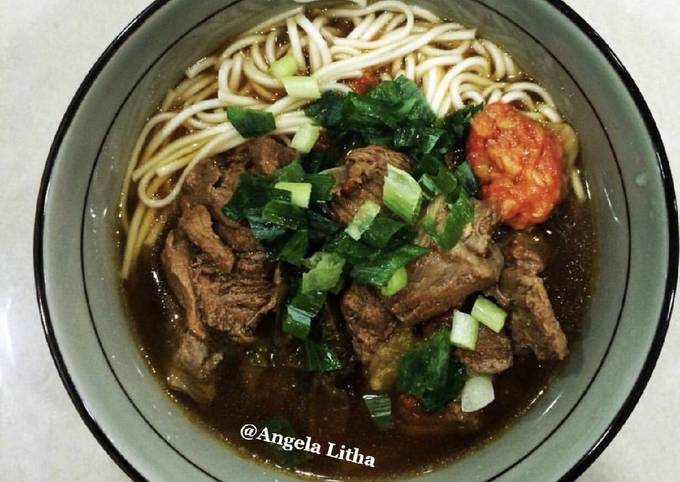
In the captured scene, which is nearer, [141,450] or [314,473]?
[141,450]

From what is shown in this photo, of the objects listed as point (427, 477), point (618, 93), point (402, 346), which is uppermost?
point (618, 93)

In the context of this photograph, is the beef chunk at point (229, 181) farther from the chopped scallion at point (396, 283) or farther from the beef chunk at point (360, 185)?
the chopped scallion at point (396, 283)

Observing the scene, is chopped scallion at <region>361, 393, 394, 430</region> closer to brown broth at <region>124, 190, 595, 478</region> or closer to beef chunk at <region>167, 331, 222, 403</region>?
brown broth at <region>124, 190, 595, 478</region>

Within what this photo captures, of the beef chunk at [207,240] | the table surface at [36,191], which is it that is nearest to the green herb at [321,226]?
A: the beef chunk at [207,240]

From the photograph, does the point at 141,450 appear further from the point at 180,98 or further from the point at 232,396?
the point at 180,98

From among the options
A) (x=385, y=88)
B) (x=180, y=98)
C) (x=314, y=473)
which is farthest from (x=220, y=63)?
(x=314, y=473)

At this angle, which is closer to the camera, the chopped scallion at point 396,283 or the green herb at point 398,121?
the chopped scallion at point 396,283
